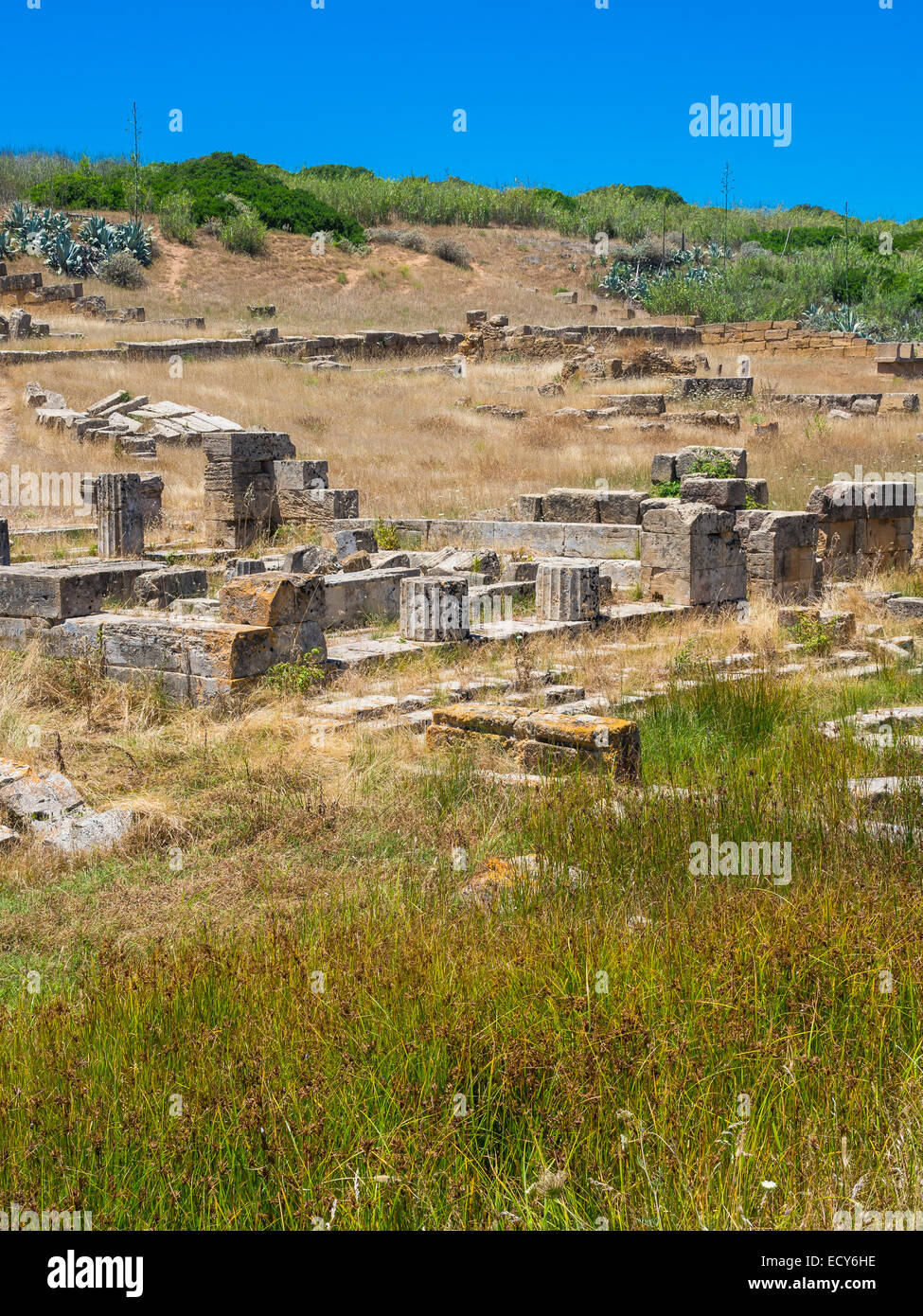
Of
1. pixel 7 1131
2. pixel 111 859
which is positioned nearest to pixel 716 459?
pixel 111 859

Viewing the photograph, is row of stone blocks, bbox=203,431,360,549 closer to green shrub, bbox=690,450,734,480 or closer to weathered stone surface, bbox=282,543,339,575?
weathered stone surface, bbox=282,543,339,575

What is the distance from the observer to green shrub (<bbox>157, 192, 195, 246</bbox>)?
45094 millimetres

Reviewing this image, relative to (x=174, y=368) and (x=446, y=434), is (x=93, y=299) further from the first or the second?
(x=446, y=434)

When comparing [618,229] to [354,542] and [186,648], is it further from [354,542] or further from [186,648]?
[186,648]

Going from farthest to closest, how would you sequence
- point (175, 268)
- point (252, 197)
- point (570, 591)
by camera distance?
point (252, 197) < point (175, 268) < point (570, 591)

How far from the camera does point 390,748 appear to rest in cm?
851

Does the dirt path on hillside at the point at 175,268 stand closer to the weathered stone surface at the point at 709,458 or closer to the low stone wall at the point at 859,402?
the low stone wall at the point at 859,402

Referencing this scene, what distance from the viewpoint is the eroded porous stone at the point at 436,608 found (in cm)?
1192

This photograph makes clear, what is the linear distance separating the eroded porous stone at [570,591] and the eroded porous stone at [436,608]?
1271 millimetres

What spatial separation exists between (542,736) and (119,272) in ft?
119

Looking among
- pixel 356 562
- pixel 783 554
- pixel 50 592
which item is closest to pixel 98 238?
pixel 356 562

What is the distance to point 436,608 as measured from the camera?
11.9 m

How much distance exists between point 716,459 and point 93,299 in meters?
24.0

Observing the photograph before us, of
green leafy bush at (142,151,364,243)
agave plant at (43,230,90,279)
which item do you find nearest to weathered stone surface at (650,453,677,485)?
agave plant at (43,230,90,279)
